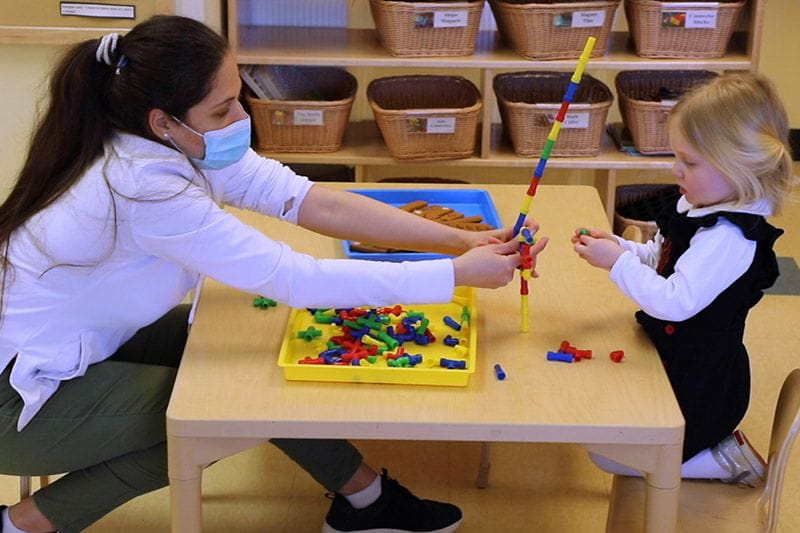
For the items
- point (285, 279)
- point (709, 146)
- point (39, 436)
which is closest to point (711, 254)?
point (709, 146)

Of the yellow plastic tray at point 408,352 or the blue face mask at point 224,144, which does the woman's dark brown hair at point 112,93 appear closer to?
the blue face mask at point 224,144

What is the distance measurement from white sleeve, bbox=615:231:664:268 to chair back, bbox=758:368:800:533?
312 mm

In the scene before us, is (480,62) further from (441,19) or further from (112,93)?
(112,93)

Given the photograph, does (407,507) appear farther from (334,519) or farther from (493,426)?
(493,426)

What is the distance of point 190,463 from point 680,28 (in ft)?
7.10

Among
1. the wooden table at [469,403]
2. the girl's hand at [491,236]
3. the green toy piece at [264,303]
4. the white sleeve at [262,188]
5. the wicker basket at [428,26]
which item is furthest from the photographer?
the wicker basket at [428,26]

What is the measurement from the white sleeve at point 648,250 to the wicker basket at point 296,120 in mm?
1408

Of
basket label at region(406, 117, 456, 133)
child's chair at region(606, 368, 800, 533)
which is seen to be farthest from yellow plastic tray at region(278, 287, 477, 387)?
basket label at region(406, 117, 456, 133)

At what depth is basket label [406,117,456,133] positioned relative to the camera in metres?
3.10

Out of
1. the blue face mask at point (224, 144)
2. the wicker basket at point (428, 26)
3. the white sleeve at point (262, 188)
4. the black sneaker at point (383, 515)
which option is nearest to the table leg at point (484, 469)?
the black sneaker at point (383, 515)

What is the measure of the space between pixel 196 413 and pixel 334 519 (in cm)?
65

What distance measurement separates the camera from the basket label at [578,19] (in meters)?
3.06

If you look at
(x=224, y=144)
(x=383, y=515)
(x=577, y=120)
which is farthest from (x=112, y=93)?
(x=577, y=120)

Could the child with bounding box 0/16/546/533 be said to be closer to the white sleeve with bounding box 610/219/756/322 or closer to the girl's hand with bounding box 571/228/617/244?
the girl's hand with bounding box 571/228/617/244
